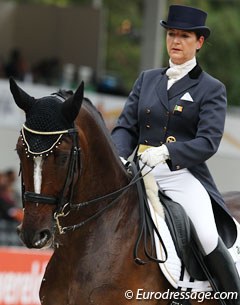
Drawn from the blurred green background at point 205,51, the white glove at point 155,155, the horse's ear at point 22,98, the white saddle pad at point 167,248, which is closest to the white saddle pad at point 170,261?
the white saddle pad at point 167,248

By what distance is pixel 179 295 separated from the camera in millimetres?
6363

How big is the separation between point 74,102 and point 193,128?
112 centimetres

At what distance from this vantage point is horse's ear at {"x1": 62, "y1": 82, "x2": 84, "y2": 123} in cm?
574

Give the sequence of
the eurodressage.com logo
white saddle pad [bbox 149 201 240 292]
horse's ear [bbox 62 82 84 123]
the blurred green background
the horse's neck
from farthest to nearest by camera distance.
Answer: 1. the blurred green background
2. white saddle pad [bbox 149 201 240 292]
3. the eurodressage.com logo
4. the horse's neck
5. horse's ear [bbox 62 82 84 123]

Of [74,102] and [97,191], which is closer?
[74,102]

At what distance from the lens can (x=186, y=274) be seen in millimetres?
6430

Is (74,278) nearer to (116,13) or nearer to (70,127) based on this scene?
(70,127)

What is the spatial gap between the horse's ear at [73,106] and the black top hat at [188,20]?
1126 millimetres

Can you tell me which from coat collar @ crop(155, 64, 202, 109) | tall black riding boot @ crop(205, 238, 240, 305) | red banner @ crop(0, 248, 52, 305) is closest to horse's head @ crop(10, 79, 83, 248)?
coat collar @ crop(155, 64, 202, 109)

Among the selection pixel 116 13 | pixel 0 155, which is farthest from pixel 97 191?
pixel 116 13

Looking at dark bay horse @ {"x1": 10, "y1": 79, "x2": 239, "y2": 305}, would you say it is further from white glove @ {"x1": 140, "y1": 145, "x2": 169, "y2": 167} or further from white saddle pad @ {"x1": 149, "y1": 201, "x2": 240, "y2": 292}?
white glove @ {"x1": 140, "y1": 145, "x2": 169, "y2": 167}

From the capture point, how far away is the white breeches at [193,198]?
21.2 ft

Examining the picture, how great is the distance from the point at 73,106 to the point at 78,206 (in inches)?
27.1

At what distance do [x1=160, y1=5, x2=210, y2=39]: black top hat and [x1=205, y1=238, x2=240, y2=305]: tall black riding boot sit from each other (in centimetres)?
150
